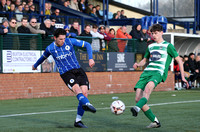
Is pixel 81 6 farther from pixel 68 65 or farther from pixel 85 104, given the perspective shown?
pixel 85 104

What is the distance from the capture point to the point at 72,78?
8.36 metres

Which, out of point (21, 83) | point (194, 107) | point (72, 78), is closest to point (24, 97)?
point (21, 83)

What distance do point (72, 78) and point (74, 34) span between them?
801cm

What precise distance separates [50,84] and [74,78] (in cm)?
829

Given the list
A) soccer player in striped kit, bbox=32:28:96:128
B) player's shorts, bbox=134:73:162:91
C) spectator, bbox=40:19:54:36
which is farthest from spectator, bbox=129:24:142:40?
player's shorts, bbox=134:73:162:91

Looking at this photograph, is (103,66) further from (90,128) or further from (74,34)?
(90,128)

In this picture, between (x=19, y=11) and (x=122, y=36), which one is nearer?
(x=19, y=11)

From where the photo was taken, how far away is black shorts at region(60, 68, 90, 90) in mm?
8328

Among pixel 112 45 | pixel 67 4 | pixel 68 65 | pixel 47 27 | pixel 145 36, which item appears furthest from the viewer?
pixel 67 4

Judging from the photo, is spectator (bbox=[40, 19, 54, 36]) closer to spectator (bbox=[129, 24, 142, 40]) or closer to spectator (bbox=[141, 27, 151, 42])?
spectator (bbox=[129, 24, 142, 40])

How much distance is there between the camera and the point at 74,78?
838cm

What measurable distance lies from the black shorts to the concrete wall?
7071 millimetres

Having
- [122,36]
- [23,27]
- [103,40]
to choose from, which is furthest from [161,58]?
[122,36]

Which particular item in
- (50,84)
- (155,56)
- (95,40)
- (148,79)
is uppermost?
(95,40)
